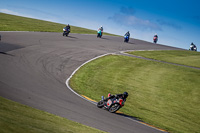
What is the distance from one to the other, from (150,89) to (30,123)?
13309 millimetres

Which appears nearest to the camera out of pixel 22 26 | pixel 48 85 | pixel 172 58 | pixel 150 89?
pixel 48 85

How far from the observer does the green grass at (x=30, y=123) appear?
228 inches

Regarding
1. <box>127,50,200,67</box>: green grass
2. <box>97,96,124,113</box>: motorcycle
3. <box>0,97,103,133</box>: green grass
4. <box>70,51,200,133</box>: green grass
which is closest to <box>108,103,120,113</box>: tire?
<box>97,96,124,113</box>: motorcycle

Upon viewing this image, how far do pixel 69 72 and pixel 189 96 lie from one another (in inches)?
359

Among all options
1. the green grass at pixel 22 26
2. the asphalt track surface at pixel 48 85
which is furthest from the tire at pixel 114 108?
the green grass at pixel 22 26

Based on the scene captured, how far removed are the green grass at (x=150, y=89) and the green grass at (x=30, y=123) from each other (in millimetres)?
6088

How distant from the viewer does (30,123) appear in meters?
6.69

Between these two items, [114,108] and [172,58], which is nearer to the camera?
[114,108]

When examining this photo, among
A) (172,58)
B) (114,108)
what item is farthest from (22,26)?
(114,108)

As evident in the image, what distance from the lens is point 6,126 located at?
5555mm

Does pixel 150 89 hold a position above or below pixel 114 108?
above

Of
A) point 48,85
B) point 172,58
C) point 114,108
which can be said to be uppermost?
point 172,58

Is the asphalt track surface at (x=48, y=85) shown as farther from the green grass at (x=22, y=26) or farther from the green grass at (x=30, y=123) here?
the green grass at (x=22, y=26)

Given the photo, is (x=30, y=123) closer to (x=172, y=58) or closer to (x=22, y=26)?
(x=172, y=58)
